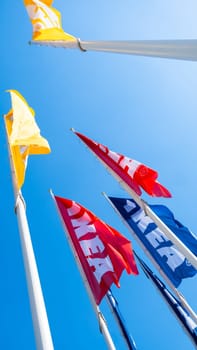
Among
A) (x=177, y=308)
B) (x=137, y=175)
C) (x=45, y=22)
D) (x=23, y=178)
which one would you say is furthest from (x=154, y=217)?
(x=45, y=22)

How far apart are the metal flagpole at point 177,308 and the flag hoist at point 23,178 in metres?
5.83

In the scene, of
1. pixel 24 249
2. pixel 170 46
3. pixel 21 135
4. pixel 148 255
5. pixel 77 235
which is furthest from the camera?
pixel 148 255

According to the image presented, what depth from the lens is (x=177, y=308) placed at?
1072 centimetres

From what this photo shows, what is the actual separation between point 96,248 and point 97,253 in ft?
0.60

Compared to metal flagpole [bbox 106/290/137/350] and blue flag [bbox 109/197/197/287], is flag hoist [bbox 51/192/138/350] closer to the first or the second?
metal flagpole [bbox 106/290/137/350]

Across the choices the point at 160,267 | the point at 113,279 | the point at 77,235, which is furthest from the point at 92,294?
the point at 160,267

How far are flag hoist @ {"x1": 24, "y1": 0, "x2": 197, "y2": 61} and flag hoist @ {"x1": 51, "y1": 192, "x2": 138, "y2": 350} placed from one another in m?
4.72

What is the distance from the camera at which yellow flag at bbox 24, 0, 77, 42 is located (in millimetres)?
8375

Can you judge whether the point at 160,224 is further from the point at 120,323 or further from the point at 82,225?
the point at 120,323

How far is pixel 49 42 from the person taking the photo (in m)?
8.07

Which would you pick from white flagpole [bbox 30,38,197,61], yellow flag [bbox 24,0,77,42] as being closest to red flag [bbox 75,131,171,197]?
yellow flag [bbox 24,0,77,42]

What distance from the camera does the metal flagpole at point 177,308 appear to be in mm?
9992

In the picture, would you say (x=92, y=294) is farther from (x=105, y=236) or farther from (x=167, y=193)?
(x=167, y=193)

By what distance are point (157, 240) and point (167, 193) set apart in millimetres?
1460
